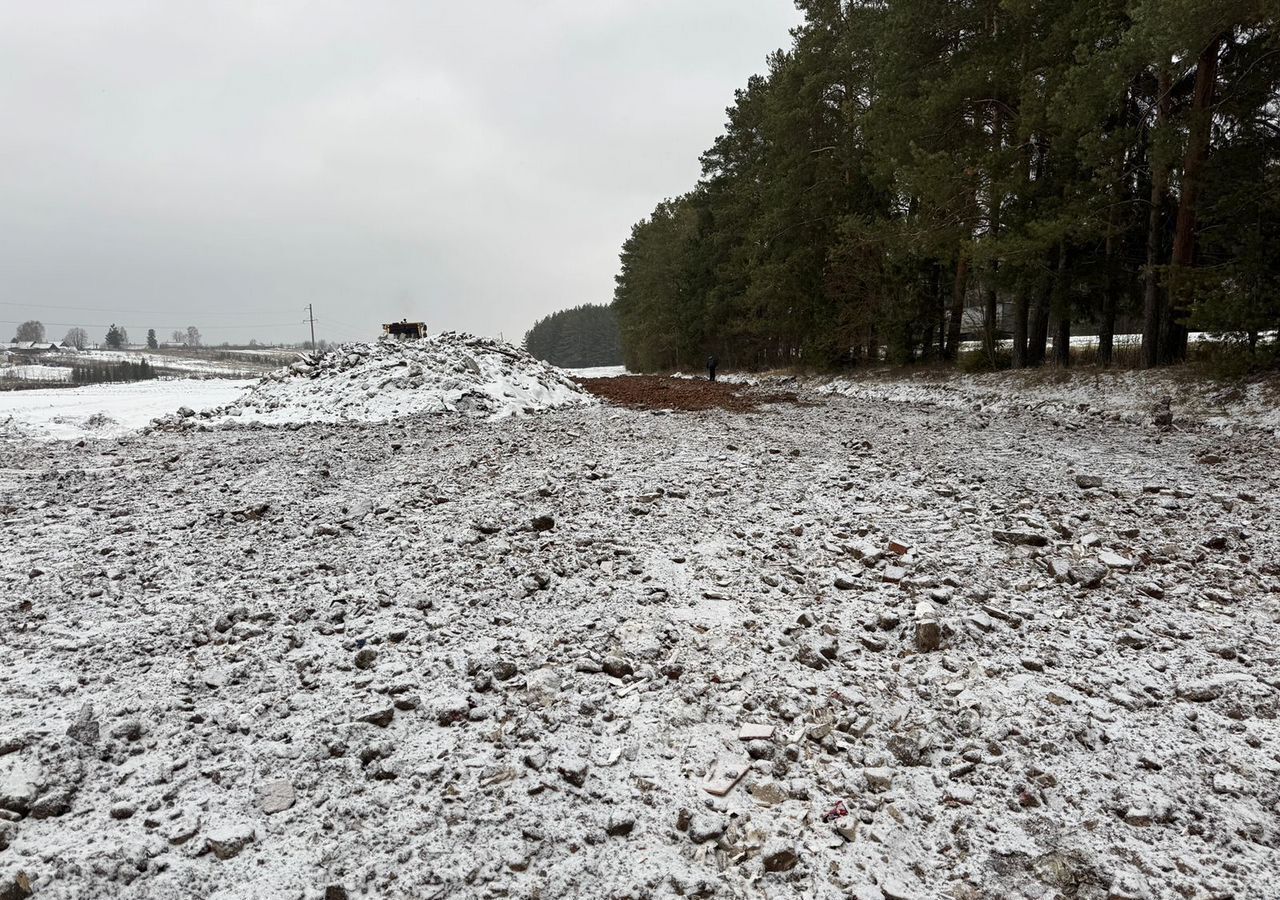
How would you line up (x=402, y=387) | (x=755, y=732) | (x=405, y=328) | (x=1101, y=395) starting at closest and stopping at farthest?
(x=755, y=732), (x=1101, y=395), (x=402, y=387), (x=405, y=328)

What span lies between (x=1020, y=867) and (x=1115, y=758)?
80cm

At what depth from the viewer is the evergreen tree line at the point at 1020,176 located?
10070 millimetres

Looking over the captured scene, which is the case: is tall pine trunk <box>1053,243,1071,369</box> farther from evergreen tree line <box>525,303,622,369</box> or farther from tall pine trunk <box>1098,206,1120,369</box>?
evergreen tree line <box>525,303,622,369</box>

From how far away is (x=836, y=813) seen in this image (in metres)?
2.06

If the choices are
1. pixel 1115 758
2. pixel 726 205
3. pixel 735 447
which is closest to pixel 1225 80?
pixel 735 447

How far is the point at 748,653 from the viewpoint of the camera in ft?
9.91

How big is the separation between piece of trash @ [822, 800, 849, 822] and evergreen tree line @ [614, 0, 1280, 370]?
1124 cm

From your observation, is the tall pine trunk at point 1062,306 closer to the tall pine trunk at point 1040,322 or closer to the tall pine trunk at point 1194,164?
the tall pine trunk at point 1040,322

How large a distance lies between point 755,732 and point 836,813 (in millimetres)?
449

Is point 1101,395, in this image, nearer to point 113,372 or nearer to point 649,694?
point 649,694

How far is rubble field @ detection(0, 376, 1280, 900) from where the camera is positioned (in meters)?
1.86

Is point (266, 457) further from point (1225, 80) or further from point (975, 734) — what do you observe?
point (1225, 80)

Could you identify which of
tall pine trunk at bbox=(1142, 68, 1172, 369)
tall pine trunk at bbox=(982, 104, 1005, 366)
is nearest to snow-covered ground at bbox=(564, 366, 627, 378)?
tall pine trunk at bbox=(982, 104, 1005, 366)

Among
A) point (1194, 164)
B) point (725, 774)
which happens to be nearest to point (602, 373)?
point (1194, 164)
